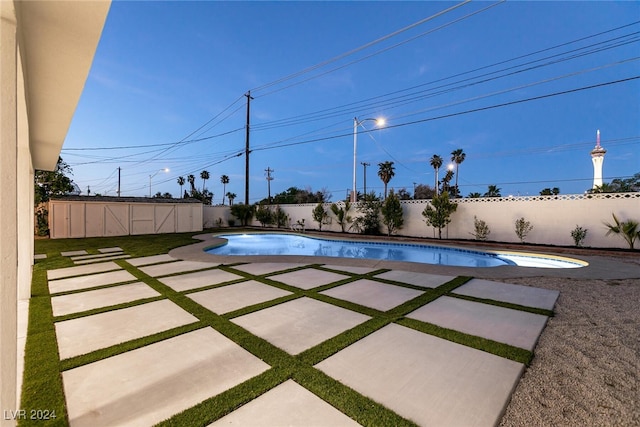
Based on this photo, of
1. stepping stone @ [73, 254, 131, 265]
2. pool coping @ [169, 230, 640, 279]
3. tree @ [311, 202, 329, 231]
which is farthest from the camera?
tree @ [311, 202, 329, 231]

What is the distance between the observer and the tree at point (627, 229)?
7789 mm

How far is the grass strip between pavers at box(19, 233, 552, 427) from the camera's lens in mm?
1759

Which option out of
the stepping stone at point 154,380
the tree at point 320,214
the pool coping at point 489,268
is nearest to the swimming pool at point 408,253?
the pool coping at point 489,268

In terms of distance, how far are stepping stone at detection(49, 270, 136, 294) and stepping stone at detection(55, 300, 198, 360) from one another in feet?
5.75

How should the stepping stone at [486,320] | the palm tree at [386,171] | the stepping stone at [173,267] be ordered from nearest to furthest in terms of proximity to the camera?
the stepping stone at [486,320] < the stepping stone at [173,267] < the palm tree at [386,171]

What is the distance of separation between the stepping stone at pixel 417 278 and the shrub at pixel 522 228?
22.2ft

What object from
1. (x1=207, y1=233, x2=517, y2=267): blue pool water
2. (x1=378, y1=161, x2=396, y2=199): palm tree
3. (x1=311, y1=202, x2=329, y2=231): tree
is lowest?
(x1=207, y1=233, x2=517, y2=267): blue pool water

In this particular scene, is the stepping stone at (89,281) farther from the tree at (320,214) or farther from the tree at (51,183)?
the tree at (320,214)

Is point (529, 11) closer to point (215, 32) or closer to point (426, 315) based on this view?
point (426, 315)

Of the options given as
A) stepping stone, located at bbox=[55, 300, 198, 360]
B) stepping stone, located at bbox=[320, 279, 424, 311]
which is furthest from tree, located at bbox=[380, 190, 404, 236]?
stepping stone, located at bbox=[55, 300, 198, 360]

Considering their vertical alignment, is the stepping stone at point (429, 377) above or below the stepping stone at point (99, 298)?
above

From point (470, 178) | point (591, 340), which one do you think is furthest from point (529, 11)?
point (470, 178)

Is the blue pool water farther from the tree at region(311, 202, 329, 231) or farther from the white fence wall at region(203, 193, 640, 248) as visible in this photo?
the tree at region(311, 202, 329, 231)

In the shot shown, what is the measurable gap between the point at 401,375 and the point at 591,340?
2.20 m
